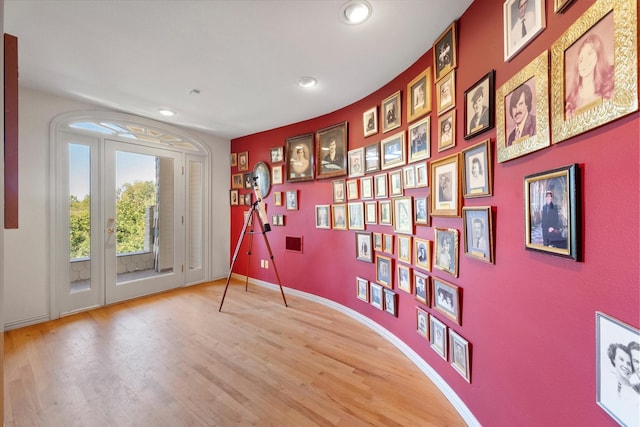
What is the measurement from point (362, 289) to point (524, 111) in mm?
2138

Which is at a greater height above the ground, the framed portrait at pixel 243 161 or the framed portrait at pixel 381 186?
the framed portrait at pixel 243 161

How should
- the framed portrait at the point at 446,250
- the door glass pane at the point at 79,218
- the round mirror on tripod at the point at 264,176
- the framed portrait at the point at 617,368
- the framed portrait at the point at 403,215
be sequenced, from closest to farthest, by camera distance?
the framed portrait at the point at 617,368, the framed portrait at the point at 446,250, the framed portrait at the point at 403,215, the door glass pane at the point at 79,218, the round mirror on tripod at the point at 264,176

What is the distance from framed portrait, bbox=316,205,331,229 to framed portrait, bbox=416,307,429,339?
59.8 inches

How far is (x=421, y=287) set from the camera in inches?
74.3

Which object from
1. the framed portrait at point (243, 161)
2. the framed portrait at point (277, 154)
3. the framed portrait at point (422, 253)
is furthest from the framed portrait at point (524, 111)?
the framed portrait at point (243, 161)

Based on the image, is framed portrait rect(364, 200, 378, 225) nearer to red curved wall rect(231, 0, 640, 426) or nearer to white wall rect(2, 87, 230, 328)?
red curved wall rect(231, 0, 640, 426)

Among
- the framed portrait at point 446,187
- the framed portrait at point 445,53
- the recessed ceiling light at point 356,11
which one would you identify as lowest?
the framed portrait at point 446,187

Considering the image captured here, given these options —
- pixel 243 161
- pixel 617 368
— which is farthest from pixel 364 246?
pixel 243 161

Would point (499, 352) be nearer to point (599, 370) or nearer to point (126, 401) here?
point (599, 370)

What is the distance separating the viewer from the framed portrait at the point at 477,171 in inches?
50.4

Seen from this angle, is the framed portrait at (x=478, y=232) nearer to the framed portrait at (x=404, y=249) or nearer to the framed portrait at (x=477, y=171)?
the framed portrait at (x=477, y=171)

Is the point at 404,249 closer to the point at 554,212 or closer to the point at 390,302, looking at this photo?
the point at 390,302

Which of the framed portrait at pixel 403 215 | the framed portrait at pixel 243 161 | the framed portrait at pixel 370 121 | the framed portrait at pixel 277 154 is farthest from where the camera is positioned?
the framed portrait at pixel 243 161

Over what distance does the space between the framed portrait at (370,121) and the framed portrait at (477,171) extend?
1203 millimetres
